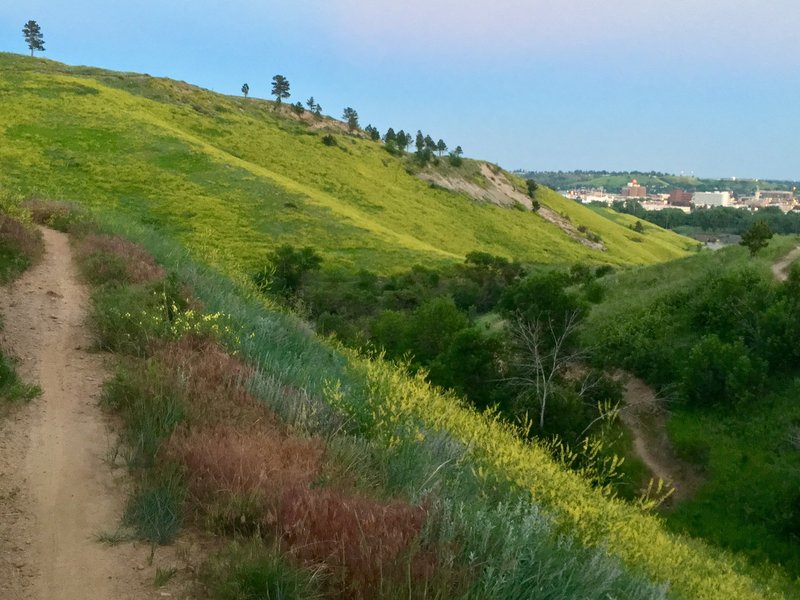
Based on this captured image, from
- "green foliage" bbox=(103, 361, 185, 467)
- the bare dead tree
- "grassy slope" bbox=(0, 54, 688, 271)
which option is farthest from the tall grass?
"grassy slope" bbox=(0, 54, 688, 271)

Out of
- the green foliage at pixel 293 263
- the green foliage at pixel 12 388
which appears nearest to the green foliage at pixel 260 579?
the green foliage at pixel 12 388

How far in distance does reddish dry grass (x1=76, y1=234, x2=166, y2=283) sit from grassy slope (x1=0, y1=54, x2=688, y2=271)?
922 inches

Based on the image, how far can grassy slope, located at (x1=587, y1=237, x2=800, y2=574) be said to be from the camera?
20.7 meters

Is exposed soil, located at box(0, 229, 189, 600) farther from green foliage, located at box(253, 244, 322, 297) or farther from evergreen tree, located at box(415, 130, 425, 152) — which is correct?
evergreen tree, located at box(415, 130, 425, 152)

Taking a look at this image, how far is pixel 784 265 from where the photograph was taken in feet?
112

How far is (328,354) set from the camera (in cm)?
1091

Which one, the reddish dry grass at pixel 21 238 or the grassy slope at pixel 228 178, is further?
the grassy slope at pixel 228 178

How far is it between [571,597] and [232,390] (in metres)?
3.84

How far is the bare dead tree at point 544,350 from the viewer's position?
2517 cm

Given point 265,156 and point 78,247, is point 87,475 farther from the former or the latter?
point 265,156

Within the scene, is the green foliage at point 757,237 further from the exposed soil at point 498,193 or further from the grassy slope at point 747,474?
the exposed soil at point 498,193

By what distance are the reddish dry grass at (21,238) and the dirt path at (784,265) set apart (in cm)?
3124

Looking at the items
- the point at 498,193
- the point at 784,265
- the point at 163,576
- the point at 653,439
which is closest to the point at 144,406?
the point at 163,576

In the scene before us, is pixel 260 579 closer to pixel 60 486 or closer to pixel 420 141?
pixel 60 486
